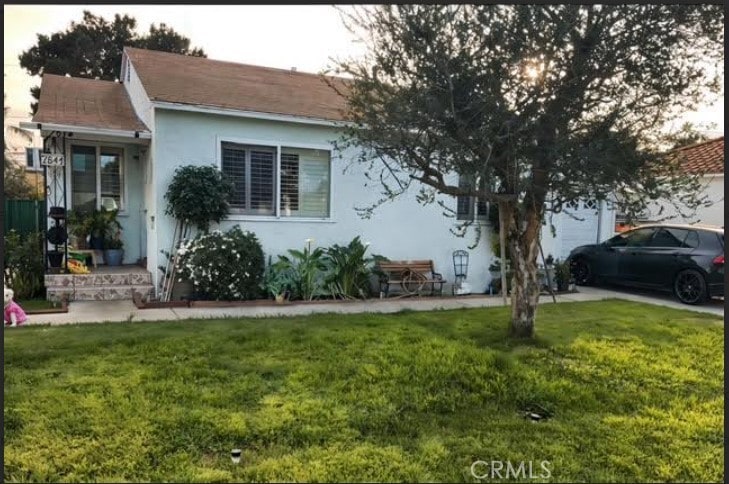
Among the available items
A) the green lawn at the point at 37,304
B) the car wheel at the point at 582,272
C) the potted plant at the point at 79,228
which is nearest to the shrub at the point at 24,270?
the green lawn at the point at 37,304

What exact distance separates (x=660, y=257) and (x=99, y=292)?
10815 mm

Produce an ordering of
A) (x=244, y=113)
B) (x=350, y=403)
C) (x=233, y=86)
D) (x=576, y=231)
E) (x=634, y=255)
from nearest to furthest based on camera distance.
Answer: (x=350, y=403) → (x=244, y=113) → (x=233, y=86) → (x=634, y=255) → (x=576, y=231)

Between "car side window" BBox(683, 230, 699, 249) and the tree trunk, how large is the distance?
5.83m

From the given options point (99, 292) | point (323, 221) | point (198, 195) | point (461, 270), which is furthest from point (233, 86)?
point (461, 270)

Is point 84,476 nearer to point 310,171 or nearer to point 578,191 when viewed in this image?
point 578,191

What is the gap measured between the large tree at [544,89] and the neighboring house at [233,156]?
132 inches

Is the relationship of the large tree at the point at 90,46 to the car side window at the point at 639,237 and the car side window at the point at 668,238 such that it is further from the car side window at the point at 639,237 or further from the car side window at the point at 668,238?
the car side window at the point at 668,238

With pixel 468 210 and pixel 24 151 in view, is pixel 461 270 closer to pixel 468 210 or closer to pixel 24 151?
pixel 468 210

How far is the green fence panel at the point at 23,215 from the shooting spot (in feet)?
37.1

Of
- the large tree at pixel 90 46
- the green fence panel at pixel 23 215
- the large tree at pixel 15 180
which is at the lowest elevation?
the green fence panel at pixel 23 215

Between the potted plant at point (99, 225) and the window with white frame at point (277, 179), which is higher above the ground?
the window with white frame at point (277, 179)

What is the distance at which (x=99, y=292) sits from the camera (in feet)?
29.1

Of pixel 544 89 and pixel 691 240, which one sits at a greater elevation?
pixel 544 89

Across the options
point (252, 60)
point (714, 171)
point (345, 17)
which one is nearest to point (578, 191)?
point (345, 17)
